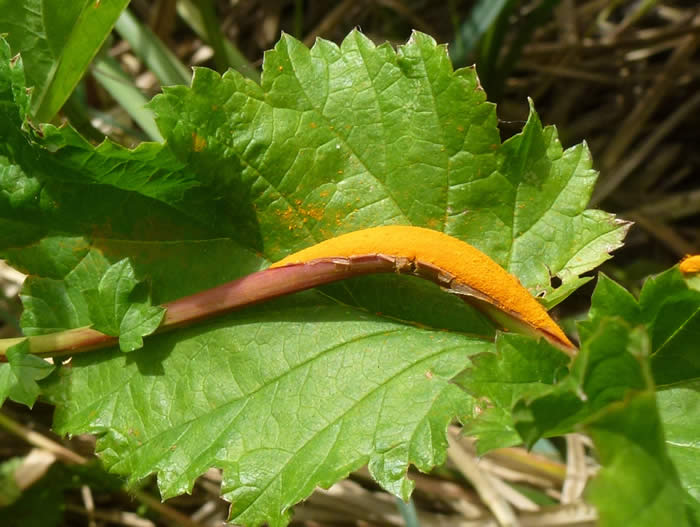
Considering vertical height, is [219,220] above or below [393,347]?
above

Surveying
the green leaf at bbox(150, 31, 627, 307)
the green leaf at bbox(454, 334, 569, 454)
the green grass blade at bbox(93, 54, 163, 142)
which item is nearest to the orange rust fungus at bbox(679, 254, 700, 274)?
the green leaf at bbox(150, 31, 627, 307)

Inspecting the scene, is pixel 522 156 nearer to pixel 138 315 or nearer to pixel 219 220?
pixel 219 220

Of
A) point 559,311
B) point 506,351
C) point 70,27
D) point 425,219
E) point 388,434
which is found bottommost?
point 559,311

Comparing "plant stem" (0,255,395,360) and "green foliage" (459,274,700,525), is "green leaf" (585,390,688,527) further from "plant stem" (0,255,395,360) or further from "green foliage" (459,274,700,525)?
"plant stem" (0,255,395,360)

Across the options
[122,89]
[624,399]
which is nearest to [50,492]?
[122,89]

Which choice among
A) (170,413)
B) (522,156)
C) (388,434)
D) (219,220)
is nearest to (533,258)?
(522,156)

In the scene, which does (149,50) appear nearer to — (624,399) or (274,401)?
(274,401)

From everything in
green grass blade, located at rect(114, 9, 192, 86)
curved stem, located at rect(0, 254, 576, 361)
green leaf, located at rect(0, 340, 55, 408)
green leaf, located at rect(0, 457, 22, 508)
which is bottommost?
green leaf, located at rect(0, 457, 22, 508)
